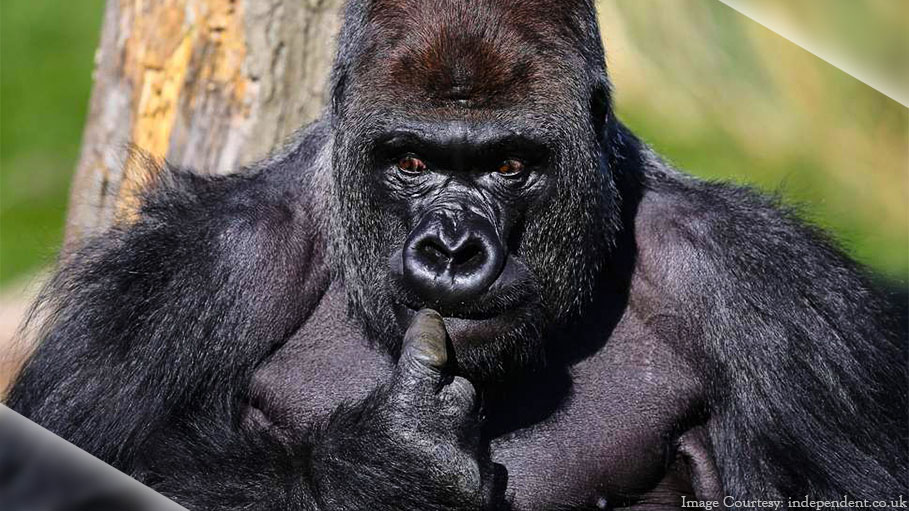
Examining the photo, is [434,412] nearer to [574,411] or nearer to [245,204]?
[574,411]

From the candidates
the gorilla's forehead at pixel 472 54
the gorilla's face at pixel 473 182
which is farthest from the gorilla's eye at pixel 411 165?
the gorilla's forehead at pixel 472 54

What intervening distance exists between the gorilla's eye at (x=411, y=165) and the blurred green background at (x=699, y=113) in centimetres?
243

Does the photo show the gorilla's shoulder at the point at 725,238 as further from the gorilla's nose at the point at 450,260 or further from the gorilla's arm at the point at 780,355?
the gorilla's nose at the point at 450,260

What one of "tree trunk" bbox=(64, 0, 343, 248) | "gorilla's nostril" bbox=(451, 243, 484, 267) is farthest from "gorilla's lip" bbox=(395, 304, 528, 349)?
"tree trunk" bbox=(64, 0, 343, 248)

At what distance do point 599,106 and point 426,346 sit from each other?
3.48ft

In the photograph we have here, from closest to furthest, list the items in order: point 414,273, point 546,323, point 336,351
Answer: point 414,273
point 546,323
point 336,351

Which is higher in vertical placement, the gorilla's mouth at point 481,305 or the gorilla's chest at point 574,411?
the gorilla's mouth at point 481,305

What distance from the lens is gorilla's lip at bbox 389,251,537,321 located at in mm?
3193

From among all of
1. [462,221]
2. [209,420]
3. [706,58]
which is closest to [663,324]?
[462,221]

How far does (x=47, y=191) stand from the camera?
1002 cm

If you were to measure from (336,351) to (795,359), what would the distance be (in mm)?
1591

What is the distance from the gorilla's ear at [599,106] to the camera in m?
3.60

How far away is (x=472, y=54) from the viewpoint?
338 cm

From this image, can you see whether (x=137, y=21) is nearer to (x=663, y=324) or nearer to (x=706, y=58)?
(x=663, y=324)
